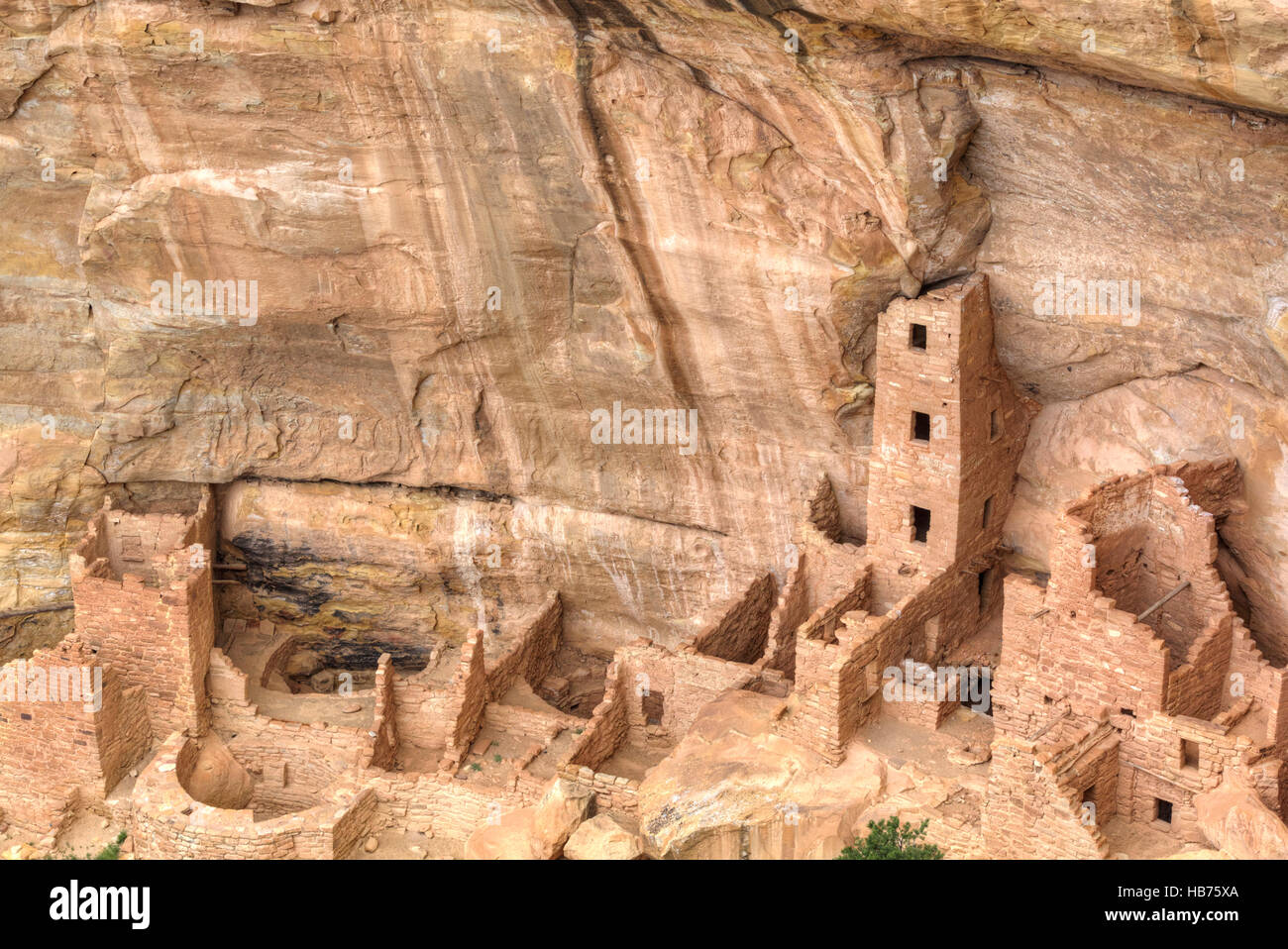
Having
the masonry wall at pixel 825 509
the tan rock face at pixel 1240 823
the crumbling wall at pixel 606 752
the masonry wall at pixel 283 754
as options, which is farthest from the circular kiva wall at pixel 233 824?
the tan rock face at pixel 1240 823

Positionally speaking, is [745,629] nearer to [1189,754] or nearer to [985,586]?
[985,586]

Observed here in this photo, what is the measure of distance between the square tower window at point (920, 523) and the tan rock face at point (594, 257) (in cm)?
140

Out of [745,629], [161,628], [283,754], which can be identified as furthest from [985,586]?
[161,628]

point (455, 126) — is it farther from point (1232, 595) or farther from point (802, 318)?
point (1232, 595)

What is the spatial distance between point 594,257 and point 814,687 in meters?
6.23

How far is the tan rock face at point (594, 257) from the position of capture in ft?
65.3

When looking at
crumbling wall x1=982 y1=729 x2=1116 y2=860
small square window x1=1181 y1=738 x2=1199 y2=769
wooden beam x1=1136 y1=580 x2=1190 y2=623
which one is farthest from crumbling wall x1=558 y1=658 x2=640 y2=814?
small square window x1=1181 y1=738 x2=1199 y2=769

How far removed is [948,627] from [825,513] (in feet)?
8.23

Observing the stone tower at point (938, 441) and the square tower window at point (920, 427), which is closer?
the stone tower at point (938, 441)

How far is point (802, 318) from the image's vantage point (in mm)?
23172

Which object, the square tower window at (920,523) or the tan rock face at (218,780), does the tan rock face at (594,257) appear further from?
the tan rock face at (218,780)

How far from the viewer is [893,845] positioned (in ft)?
67.6

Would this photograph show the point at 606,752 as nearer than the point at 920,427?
No

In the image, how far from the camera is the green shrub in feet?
67.2
